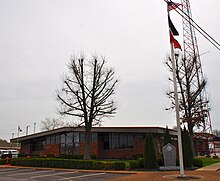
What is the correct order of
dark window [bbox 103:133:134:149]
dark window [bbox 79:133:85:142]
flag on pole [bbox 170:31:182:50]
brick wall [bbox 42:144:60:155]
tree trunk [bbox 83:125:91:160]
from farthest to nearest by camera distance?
Result: 1. brick wall [bbox 42:144:60:155]
2. dark window [bbox 79:133:85:142]
3. dark window [bbox 103:133:134:149]
4. tree trunk [bbox 83:125:91:160]
5. flag on pole [bbox 170:31:182:50]

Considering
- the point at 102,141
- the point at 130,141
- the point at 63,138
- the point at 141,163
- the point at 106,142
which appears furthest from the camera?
the point at 63,138

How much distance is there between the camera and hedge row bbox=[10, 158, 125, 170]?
19228 mm

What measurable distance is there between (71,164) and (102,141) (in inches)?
492

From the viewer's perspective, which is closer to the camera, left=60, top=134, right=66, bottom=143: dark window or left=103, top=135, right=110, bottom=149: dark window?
left=103, top=135, right=110, bottom=149: dark window

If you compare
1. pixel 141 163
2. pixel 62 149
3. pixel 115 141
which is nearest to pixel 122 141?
pixel 115 141

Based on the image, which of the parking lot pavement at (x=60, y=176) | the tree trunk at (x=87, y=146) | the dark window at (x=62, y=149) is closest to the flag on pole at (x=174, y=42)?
the parking lot pavement at (x=60, y=176)

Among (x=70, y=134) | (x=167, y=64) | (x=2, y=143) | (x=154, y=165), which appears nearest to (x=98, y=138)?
(x=70, y=134)

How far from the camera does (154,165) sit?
746 inches

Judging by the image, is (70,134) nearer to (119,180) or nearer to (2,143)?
(119,180)

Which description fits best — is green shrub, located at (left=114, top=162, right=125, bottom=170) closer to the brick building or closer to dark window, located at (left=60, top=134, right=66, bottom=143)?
the brick building

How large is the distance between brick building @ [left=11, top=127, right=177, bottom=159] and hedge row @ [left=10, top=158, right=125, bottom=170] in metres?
6.83

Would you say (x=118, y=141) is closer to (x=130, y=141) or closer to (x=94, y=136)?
(x=130, y=141)

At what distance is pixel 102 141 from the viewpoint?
3384 centimetres

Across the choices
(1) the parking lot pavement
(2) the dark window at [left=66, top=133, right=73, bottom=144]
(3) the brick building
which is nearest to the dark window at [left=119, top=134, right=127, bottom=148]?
(3) the brick building
